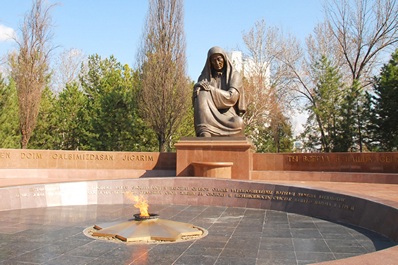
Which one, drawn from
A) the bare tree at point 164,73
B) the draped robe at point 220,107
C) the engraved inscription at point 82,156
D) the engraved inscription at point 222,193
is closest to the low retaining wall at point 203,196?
the engraved inscription at point 222,193

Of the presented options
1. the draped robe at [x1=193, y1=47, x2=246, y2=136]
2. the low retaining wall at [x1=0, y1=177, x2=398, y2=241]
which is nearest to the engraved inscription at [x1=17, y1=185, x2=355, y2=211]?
the low retaining wall at [x1=0, y1=177, x2=398, y2=241]

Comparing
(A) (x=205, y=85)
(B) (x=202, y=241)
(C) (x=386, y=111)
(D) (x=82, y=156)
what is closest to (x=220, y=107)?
(A) (x=205, y=85)

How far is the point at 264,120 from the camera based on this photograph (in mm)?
29547

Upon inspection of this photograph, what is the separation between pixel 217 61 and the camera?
13.9 meters

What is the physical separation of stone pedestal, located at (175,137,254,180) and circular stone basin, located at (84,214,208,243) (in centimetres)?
615

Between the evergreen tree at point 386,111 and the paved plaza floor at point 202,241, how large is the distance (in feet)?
46.2

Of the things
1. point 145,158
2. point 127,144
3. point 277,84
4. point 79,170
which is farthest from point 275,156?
point 277,84

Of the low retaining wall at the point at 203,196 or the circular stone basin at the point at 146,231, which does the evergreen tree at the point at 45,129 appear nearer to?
the low retaining wall at the point at 203,196

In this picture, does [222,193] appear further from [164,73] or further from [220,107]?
[164,73]

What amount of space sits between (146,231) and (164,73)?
1801 cm

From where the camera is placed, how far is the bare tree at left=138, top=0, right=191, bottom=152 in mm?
23141

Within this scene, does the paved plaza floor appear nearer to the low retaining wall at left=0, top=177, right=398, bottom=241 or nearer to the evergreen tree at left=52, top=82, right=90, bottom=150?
the low retaining wall at left=0, top=177, right=398, bottom=241

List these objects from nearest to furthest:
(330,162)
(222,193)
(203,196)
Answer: (222,193) → (203,196) → (330,162)

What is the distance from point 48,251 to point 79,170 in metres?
10.2
